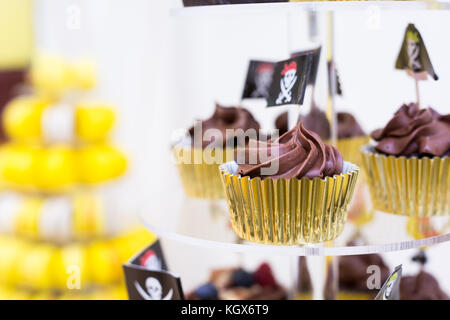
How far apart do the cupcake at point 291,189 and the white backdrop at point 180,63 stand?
3.42 feet

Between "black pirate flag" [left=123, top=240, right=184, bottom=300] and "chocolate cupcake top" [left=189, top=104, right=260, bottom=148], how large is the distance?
1.11 ft

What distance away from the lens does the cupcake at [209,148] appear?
149cm

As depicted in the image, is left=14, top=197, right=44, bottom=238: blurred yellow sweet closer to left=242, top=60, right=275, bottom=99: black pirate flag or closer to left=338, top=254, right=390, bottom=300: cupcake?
left=242, top=60, right=275, bottom=99: black pirate flag

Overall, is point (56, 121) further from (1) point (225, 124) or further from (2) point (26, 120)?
(1) point (225, 124)

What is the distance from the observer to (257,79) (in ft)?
5.27

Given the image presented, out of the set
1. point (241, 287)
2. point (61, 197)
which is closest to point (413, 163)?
point (241, 287)

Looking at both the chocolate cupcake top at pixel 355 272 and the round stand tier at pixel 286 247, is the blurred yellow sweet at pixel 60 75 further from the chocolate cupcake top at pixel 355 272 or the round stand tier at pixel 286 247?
the chocolate cupcake top at pixel 355 272

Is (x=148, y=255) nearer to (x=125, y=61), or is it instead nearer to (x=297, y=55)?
(x=297, y=55)

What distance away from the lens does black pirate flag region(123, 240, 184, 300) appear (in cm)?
119

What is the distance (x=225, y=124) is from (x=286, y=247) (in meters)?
0.58

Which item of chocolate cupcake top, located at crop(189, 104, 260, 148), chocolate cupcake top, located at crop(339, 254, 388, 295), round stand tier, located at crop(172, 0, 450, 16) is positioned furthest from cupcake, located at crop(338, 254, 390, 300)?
round stand tier, located at crop(172, 0, 450, 16)

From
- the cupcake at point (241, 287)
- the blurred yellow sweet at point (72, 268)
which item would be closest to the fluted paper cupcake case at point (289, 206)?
the cupcake at point (241, 287)

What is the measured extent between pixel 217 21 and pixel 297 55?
4.85ft
